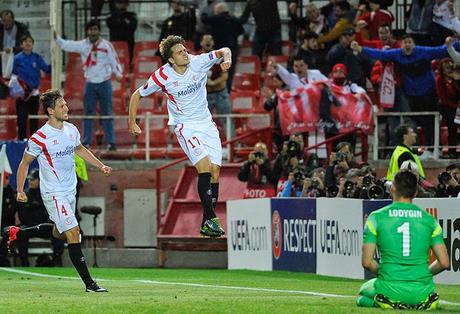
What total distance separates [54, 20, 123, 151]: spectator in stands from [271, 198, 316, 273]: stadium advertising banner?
5.71m

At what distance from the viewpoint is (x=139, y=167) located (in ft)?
100

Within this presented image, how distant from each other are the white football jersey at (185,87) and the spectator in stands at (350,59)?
902cm

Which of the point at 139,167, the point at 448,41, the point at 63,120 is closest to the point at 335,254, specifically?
the point at 448,41

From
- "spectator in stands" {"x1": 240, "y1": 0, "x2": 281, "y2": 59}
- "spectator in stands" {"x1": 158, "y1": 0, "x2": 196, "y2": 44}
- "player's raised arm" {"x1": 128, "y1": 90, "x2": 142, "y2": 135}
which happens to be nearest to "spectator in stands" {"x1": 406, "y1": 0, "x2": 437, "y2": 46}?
"spectator in stands" {"x1": 240, "y1": 0, "x2": 281, "y2": 59}

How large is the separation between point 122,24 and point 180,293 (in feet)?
52.8

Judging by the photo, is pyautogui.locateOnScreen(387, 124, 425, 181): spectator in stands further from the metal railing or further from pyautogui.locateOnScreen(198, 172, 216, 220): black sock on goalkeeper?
the metal railing

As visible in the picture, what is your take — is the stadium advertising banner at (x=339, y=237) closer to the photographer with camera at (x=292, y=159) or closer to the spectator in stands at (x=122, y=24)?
the photographer with camera at (x=292, y=159)

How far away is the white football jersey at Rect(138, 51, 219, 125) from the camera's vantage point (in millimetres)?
18422

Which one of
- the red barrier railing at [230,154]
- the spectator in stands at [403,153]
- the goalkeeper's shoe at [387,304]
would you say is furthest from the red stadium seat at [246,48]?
the goalkeeper's shoe at [387,304]

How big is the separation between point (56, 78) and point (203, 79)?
11.7 meters

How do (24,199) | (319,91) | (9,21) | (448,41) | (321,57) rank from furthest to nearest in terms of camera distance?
1. (9,21)
2. (321,57)
3. (319,91)
4. (448,41)
5. (24,199)

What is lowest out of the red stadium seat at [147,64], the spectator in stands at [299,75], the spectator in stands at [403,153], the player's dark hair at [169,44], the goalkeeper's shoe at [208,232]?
the goalkeeper's shoe at [208,232]

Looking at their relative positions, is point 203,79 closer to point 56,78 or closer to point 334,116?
point 334,116

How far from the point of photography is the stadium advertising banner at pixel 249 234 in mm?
25797
